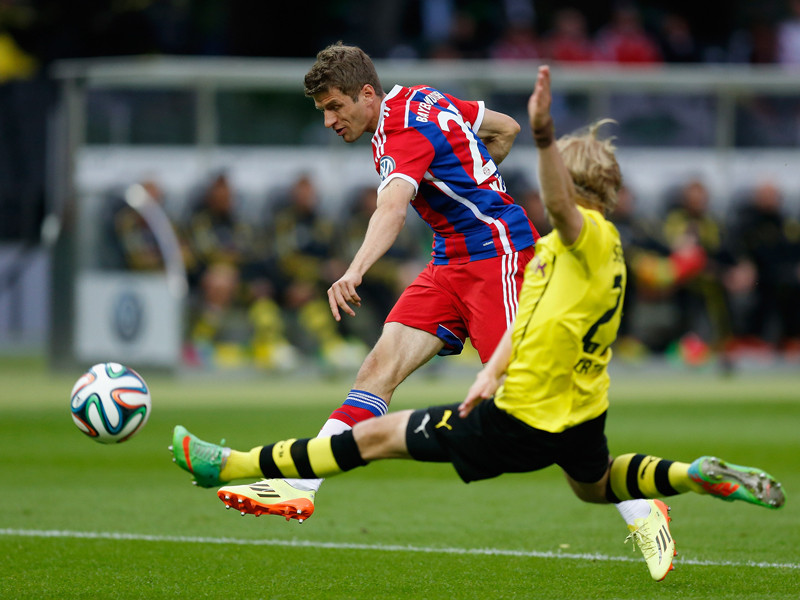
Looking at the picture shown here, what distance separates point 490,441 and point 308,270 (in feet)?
38.9

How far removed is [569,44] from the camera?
1955 centimetres

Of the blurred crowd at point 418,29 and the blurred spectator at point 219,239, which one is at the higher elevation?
the blurred crowd at point 418,29

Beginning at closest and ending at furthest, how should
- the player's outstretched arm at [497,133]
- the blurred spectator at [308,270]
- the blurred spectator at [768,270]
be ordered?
the player's outstretched arm at [497,133] < the blurred spectator at [308,270] < the blurred spectator at [768,270]

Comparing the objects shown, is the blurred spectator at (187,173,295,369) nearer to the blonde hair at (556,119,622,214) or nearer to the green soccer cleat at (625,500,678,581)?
the green soccer cleat at (625,500,678,581)

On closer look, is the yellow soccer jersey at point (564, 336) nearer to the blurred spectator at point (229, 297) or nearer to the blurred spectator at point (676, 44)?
the blurred spectator at point (229, 297)

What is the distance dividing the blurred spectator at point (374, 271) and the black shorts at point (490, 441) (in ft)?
37.5

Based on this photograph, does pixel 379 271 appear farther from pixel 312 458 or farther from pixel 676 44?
pixel 312 458

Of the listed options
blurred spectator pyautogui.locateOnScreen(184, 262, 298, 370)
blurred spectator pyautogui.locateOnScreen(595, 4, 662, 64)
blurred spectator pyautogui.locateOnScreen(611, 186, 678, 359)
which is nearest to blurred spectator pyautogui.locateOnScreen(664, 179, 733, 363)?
blurred spectator pyautogui.locateOnScreen(611, 186, 678, 359)

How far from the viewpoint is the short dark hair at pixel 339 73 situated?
239 inches

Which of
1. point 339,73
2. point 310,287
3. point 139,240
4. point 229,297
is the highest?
point 339,73

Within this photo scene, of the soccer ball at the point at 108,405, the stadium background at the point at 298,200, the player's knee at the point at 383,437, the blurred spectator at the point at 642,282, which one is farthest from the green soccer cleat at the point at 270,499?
the blurred spectator at the point at 642,282

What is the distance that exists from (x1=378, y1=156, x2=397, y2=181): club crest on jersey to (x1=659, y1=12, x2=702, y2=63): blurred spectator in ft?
49.6

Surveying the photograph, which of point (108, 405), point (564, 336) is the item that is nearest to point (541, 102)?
point (564, 336)

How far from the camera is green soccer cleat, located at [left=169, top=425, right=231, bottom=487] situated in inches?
214
